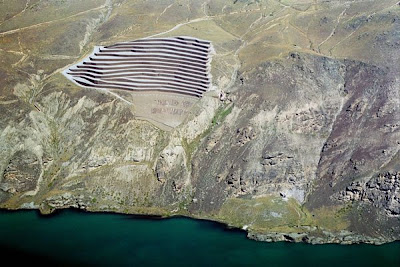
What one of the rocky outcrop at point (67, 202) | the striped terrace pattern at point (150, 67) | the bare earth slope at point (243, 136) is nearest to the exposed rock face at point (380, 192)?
the bare earth slope at point (243, 136)

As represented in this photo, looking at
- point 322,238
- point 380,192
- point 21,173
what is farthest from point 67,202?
point 380,192

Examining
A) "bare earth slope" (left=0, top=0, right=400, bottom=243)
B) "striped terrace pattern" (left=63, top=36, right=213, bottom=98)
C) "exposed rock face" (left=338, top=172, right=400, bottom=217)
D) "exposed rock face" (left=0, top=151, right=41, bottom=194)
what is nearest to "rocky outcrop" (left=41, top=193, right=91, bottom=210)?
"bare earth slope" (left=0, top=0, right=400, bottom=243)

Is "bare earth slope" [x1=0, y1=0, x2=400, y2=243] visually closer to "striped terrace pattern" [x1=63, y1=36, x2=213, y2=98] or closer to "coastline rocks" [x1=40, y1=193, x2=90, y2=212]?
"coastline rocks" [x1=40, y1=193, x2=90, y2=212]

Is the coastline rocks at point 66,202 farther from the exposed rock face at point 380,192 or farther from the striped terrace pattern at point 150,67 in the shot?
the exposed rock face at point 380,192

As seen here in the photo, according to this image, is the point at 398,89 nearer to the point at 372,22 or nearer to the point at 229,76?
the point at 372,22

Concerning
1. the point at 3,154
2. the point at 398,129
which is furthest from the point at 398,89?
the point at 3,154

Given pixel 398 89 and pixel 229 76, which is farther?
pixel 229 76
